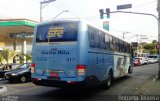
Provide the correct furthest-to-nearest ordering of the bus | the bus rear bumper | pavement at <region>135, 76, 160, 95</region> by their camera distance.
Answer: pavement at <region>135, 76, 160, 95</region> < the bus < the bus rear bumper

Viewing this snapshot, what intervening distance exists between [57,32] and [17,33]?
101ft

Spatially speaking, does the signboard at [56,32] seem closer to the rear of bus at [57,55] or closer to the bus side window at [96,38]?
the rear of bus at [57,55]

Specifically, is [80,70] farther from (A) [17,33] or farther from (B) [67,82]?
(A) [17,33]

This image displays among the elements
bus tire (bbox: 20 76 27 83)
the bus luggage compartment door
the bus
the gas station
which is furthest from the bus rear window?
the gas station

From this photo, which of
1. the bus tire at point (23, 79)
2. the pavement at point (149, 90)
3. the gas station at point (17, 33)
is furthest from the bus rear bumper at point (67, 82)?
the gas station at point (17, 33)

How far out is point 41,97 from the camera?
11.9 metres

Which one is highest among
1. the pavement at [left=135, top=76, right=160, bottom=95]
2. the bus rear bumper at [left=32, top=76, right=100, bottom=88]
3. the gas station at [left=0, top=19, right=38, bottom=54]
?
the gas station at [left=0, top=19, right=38, bottom=54]

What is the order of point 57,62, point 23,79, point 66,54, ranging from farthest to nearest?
1. point 23,79
2. point 57,62
3. point 66,54

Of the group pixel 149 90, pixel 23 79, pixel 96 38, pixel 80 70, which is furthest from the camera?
pixel 23 79

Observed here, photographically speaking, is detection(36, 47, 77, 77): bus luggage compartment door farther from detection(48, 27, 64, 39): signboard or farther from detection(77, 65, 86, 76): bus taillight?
detection(48, 27, 64, 39): signboard

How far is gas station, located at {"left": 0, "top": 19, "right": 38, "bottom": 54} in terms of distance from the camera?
33656 millimetres

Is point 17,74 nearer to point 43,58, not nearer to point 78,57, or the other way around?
point 43,58

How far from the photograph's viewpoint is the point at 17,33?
41.2m

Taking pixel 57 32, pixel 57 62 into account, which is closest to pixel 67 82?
pixel 57 62
